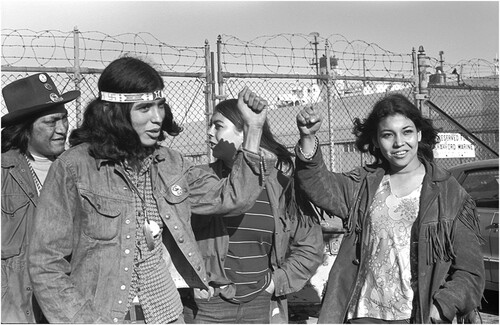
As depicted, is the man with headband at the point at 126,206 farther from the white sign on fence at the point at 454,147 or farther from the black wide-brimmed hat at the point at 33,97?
the white sign on fence at the point at 454,147

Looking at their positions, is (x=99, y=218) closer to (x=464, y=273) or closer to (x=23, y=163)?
(x=23, y=163)

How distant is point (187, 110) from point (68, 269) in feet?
14.7

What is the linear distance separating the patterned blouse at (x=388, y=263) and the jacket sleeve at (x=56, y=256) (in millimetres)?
1365

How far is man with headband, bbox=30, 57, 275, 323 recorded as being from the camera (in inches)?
96.7

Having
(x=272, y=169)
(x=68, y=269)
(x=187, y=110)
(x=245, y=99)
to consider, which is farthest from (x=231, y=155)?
(x=187, y=110)

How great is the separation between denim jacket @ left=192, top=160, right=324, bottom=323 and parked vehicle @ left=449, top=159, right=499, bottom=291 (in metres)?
3.72

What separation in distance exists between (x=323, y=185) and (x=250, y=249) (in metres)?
0.59

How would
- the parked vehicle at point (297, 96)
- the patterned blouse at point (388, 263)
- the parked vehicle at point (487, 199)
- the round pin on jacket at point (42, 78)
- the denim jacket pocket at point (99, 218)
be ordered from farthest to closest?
1. the parked vehicle at point (297, 96)
2. the parked vehicle at point (487, 199)
3. the round pin on jacket at point (42, 78)
4. the patterned blouse at point (388, 263)
5. the denim jacket pocket at point (99, 218)

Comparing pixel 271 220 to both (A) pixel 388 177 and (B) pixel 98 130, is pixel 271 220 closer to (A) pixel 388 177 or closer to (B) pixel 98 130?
(A) pixel 388 177

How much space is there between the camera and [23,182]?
3451 millimetres

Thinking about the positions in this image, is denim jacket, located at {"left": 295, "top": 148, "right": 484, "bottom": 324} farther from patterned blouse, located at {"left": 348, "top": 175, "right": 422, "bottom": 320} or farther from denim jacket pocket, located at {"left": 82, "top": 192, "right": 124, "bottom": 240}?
denim jacket pocket, located at {"left": 82, "top": 192, "right": 124, "bottom": 240}

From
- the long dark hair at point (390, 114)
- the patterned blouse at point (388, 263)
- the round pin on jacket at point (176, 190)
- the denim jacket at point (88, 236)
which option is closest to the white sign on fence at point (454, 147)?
the long dark hair at point (390, 114)

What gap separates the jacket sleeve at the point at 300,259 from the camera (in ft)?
12.1

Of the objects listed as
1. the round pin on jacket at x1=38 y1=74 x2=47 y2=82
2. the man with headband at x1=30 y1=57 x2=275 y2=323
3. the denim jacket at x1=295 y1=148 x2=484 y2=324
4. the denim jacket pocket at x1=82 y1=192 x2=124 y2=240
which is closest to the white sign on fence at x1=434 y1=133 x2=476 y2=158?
the denim jacket at x1=295 y1=148 x2=484 y2=324
